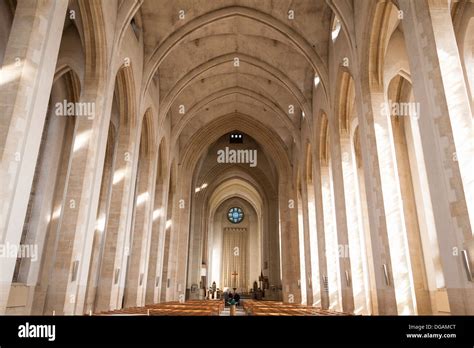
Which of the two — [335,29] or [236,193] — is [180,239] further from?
[236,193]

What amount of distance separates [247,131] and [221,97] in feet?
12.6

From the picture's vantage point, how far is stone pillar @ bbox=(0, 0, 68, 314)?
17.6 ft

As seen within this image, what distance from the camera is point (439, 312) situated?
10516 millimetres

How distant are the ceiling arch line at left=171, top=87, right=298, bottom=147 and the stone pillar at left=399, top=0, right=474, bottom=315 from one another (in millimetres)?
13218

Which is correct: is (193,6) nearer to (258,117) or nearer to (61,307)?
(258,117)

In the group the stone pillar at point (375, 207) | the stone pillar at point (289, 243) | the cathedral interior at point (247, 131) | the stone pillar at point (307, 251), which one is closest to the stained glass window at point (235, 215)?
the stone pillar at point (289, 243)

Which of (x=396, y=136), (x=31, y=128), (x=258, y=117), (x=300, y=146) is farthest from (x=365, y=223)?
(x=31, y=128)

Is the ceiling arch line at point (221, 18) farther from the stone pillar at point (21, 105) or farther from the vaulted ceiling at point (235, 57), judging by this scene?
the stone pillar at point (21, 105)

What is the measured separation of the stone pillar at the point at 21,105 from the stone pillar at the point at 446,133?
6.85 meters

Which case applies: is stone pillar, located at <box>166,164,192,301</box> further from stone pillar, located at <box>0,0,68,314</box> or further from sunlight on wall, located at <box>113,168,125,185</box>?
stone pillar, located at <box>0,0,68,314</box>

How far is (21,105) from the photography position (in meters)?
5.73

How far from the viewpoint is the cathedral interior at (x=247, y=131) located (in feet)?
18.4

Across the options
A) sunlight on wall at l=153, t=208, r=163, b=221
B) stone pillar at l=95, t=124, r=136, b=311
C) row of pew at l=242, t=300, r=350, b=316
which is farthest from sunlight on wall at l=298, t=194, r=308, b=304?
stone pillar at l=95, t=124, r=136, b=311

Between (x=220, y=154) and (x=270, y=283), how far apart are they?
35.8ft
